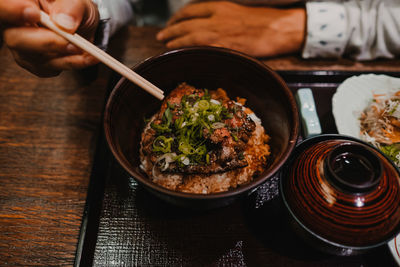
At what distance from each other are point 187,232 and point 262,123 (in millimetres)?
814

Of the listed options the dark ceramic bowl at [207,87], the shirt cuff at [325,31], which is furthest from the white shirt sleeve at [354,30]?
the dark ceramic bowl at [207,87]

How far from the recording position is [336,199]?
3.90ft

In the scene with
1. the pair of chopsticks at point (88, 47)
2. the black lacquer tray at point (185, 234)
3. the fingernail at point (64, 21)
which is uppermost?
the fingernail at point (64, 21)

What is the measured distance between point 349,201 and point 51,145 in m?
1.82

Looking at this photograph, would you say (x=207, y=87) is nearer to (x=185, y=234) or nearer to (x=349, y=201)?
(x=185, y=234)

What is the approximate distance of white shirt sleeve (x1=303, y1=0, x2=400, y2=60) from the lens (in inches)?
85.4

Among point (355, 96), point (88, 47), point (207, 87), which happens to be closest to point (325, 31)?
point (355, 96)

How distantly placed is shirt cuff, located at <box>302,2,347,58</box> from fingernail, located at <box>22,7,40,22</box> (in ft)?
6.10

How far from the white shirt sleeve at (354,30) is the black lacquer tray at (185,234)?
4.24 feet

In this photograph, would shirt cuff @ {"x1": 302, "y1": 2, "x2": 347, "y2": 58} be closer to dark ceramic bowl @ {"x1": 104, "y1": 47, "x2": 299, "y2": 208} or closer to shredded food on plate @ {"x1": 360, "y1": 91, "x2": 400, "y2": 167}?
shredded food on plate @ {"x1": 360, "y1": 91, "x2": 400, "y2": 167}

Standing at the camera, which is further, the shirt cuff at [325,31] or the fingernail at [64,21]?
the shirt cuff at [325,31]

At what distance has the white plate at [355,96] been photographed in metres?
1.75

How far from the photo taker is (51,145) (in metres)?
1.83

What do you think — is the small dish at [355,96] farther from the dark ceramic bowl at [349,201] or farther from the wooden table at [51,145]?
the dark ceramic bowl at [349,201]
